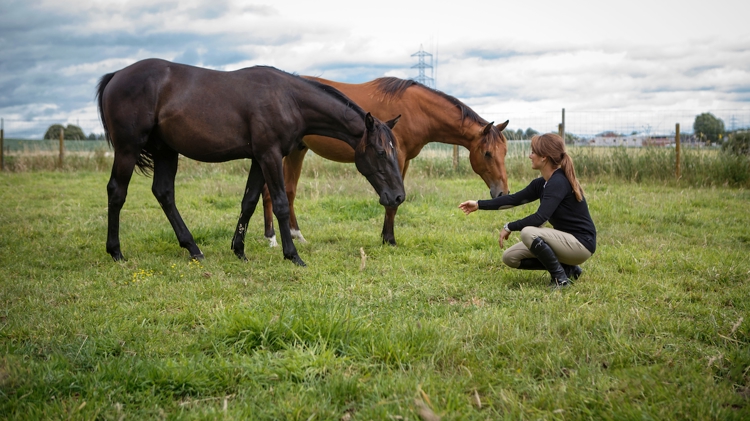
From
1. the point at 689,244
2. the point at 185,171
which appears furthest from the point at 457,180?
the point at 185,171

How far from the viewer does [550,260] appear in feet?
15.2

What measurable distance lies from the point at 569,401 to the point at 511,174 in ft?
38.0

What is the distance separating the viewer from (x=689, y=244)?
6594 millimetres

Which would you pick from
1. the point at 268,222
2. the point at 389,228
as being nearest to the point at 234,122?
the point at 268,222

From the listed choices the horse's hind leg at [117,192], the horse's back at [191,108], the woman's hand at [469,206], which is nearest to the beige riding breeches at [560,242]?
the woman's hand at [469,206]

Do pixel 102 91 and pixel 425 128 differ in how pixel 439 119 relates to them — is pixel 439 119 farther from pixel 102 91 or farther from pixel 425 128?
pixel 102 91

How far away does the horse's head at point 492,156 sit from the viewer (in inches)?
Result: 275

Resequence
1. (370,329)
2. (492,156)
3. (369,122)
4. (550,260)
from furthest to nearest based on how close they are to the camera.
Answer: (492,156) < (369,122) < (550,260) < (370,329)

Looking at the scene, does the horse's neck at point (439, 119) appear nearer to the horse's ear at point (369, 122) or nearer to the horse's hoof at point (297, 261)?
the horse's ear at point (369, 122)

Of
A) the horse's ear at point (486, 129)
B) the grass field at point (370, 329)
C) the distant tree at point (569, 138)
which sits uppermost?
the distant tree at point (569, 138)

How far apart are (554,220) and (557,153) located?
0.62m

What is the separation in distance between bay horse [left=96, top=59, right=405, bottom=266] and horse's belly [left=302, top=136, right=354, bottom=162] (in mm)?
1074

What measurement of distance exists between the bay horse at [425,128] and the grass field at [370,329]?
33.4 inches

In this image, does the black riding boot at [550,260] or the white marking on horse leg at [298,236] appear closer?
the black riding boot at [550,260]
